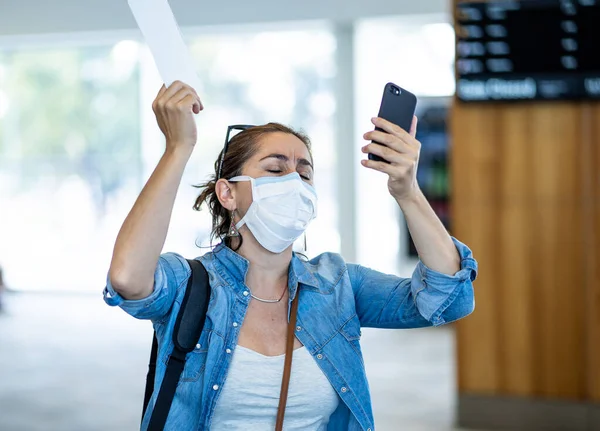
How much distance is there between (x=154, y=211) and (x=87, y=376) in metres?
2.93

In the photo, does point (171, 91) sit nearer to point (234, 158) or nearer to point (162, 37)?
point (162, 37)

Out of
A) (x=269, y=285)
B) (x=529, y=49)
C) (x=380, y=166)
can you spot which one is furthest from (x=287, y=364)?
(x=529, y=49)

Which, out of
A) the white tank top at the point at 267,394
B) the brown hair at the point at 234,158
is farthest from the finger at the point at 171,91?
the white tank top at the point at 267,394

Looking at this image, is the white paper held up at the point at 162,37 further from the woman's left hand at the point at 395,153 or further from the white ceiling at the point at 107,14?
the white ceiling at the point at 107,14

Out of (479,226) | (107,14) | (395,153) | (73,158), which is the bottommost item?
(395,153)

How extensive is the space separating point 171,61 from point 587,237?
3.32 meters

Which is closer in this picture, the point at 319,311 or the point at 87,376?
the point at 319,311

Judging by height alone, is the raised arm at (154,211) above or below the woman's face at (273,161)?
below

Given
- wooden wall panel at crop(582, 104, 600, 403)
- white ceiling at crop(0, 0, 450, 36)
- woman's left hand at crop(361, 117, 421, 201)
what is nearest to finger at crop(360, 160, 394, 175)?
woman's left hand at crop(361, 117, 421, 201)

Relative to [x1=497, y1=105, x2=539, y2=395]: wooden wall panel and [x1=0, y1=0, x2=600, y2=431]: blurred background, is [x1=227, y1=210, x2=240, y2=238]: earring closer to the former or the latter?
[x1=0, y1=0, x2=600, y2=431]: blurred background

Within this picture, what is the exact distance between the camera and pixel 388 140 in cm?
169

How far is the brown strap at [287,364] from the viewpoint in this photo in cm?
171

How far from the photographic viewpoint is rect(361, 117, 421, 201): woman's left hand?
1.69 meters

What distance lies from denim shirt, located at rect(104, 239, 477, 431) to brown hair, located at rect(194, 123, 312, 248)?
0.13 metres
